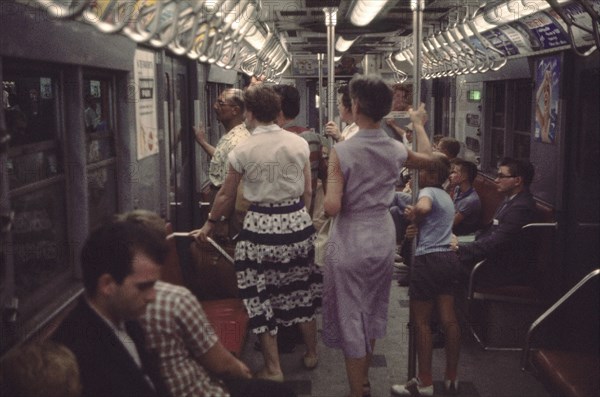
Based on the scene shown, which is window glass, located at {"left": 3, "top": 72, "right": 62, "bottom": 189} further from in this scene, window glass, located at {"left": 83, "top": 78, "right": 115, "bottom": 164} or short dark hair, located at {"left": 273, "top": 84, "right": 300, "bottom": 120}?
short dark hair, located at {"left": 273, "top": 84, "right": 300, "bottom": 120}

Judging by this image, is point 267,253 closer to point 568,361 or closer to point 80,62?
point 80,62

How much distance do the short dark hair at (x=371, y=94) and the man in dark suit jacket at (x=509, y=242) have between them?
1.73 meters

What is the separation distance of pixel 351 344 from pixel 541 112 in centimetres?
329

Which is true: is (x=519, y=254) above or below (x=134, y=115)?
below

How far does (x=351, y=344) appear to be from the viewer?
3.23 meters

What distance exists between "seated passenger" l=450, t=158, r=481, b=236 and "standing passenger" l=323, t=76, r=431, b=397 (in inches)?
85.6

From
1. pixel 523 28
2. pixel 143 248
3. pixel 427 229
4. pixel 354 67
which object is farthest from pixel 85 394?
pixel 354 67

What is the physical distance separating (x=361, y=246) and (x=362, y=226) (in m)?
0.09

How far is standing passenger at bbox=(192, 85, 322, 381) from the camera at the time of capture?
3.41 metres

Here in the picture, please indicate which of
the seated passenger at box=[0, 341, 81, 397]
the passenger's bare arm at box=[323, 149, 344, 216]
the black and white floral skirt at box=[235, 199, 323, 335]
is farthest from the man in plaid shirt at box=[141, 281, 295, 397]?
the black and white floral skirt at box=[235, 199, 323, 335]

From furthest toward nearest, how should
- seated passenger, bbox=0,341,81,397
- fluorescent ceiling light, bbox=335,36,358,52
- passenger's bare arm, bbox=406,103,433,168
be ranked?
Result: fluorescent ceiling light, bbox=335,36,358,52, passenger's bare arm, bbox=406,103,433,168, seated passenger, bbox=0,341,81,397

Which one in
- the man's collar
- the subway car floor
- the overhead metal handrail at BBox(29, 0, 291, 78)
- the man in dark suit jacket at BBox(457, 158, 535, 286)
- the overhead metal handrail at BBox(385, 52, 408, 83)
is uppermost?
the overhead metal handrail at BBox(385, 52, 408, 83)

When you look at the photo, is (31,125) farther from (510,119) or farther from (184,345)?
(510,119)

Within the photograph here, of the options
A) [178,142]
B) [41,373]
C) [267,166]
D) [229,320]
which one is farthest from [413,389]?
[178,142]
